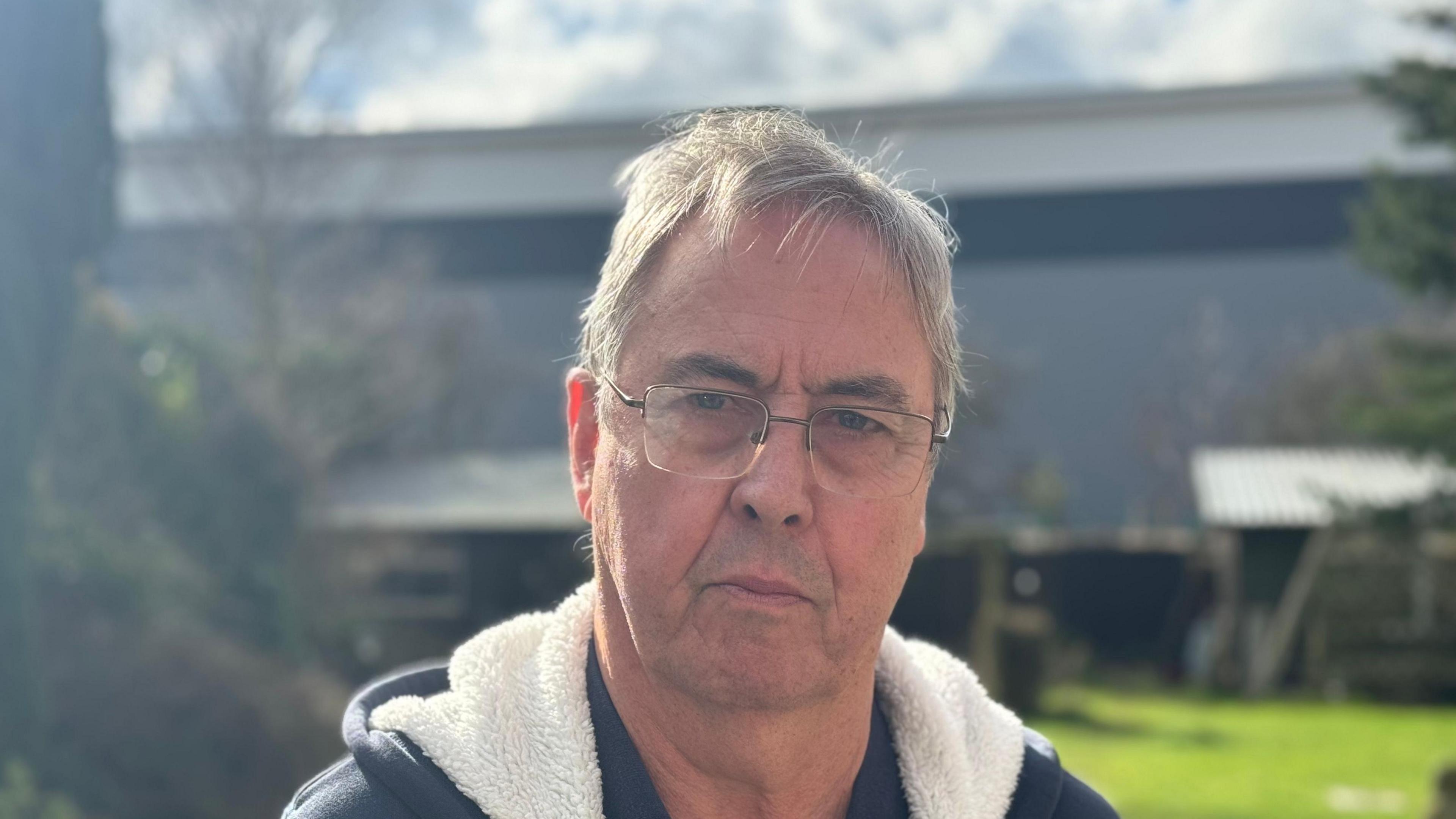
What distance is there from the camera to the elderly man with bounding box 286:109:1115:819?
1565 mm

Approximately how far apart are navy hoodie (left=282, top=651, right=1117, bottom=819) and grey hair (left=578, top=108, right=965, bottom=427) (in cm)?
46

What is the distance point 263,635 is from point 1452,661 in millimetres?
11592

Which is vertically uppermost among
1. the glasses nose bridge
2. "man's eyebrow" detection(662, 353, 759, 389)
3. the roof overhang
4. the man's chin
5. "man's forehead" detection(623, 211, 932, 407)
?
the roof overhang

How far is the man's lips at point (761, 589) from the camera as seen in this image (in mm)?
1544

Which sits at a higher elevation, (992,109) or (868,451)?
(992,109)

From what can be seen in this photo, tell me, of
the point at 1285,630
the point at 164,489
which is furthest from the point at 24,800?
the point at 1285,630

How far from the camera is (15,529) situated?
817 cm

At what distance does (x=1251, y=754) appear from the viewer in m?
11.1

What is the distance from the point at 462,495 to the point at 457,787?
54.9 ft

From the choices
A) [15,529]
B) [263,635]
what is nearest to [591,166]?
[263,635]

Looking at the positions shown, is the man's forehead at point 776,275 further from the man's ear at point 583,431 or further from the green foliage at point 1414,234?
the green foliage at point 1414,234

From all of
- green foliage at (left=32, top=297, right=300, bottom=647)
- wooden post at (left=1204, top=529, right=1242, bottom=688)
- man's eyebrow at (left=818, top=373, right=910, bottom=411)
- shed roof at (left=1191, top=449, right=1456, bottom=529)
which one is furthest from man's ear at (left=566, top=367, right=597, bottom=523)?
wooden post at (left=1204, top=529, right=1242, bottom=688)

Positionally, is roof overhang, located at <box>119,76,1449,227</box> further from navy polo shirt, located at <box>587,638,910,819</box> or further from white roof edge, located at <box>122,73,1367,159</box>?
navy polo shirt, located at <box>587,638,910,819</box>

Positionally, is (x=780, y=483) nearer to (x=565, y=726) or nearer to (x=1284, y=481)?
(x=565, y=726)
